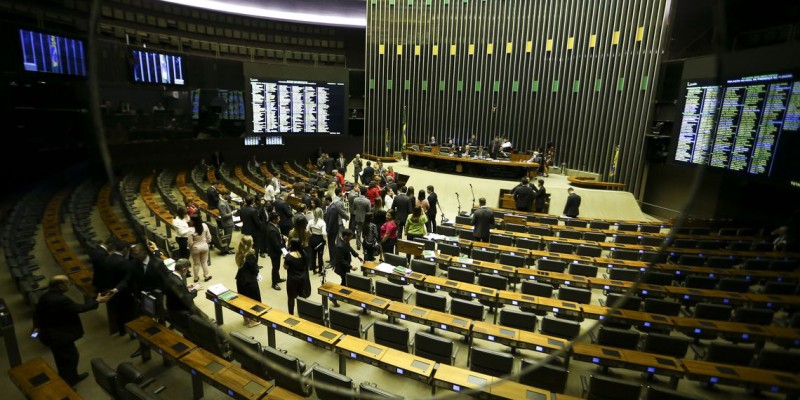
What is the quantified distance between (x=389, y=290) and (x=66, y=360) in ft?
11.6

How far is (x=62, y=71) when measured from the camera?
9203mm

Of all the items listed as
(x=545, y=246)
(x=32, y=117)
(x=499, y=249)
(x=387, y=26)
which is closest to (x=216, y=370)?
(x=499, y=249)

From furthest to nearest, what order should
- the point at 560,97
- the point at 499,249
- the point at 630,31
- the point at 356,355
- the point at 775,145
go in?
the point at 560,97 → the point at 630,31 → the point at 775,145 → the point at 499,249 → the point at 356,355

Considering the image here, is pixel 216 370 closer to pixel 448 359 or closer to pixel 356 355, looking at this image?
pixel 356 355

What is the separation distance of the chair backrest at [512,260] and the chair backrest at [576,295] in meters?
1.12

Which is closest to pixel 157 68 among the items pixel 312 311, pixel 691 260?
pixel 312 311

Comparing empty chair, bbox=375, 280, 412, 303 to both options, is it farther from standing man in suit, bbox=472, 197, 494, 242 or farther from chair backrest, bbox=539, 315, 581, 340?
standing man in suit, bbox=472, 197, 494, 242

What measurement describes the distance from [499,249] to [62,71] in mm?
10532

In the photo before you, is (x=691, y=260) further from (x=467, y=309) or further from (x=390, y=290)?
(x=390, y=290)

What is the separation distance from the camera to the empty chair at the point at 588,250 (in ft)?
24.0

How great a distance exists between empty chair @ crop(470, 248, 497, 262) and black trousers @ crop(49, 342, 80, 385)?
5.45 meters

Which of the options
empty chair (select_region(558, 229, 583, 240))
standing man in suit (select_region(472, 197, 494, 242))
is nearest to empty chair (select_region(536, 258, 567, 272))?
standing man in suit (select_region(472, 197, 494, 242))

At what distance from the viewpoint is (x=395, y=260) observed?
6.44 meters

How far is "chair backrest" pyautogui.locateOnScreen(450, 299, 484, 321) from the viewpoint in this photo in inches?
197
